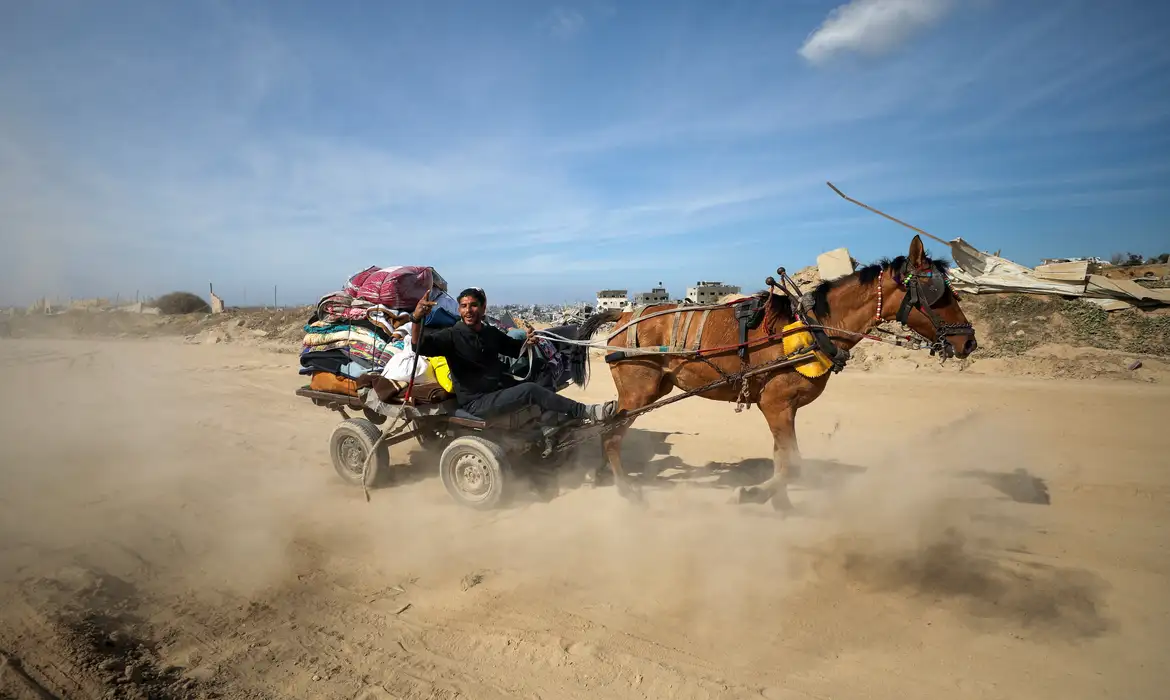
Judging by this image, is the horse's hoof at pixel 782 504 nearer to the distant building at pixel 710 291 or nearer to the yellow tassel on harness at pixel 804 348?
the yellow tassel on harness at pixel 804 348

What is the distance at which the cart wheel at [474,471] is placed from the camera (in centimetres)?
525

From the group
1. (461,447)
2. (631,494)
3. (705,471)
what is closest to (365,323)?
(461,447)


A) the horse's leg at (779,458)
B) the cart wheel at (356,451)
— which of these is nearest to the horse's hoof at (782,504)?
the horse's leg at (779,458)

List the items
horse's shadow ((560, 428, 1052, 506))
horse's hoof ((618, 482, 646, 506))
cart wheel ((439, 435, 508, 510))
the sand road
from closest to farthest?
the sand road
cart wheel ((439, 435, 508, 510))
horse's hoof ((618, 482, 646, 506))
horse's shadow ((560, 428, 1052, 506))

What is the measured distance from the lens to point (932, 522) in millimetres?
4723

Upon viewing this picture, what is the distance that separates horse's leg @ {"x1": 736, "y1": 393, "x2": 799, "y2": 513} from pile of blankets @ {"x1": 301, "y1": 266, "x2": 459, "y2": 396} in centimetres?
351

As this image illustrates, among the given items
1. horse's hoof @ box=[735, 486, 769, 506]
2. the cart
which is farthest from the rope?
horse's hoof @ box=[735, 486, 769, 506]

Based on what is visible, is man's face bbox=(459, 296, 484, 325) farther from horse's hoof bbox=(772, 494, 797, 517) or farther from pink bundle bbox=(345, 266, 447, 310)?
horse's hoof bbox=(772, 494, 797, 517)

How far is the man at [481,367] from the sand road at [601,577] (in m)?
0.96

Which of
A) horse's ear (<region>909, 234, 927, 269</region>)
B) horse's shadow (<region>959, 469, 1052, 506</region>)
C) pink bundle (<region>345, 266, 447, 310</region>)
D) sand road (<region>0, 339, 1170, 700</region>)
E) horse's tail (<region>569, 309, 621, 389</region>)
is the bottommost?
sand road (<region>0, 339, 1170, 700</region>)

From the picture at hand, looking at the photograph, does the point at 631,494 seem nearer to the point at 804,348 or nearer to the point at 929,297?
the point at 804,348

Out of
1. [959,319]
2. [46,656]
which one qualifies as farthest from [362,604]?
[959,319]

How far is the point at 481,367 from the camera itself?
570 cm

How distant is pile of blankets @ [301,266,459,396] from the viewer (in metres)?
6.07
